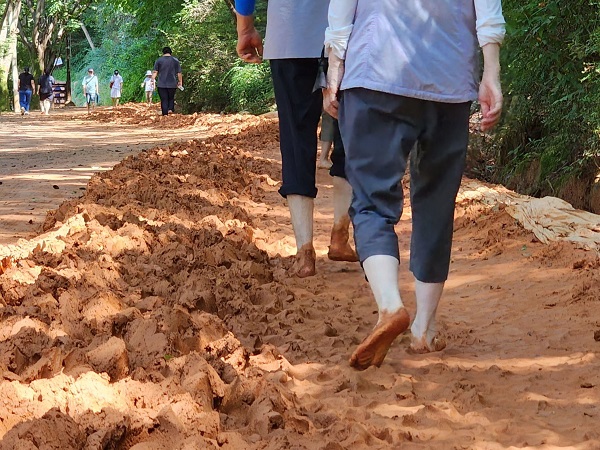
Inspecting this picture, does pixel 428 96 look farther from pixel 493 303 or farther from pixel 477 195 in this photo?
pixel 477 195

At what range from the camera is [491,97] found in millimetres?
3309

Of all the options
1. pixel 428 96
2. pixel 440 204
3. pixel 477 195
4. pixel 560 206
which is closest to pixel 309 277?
pixel 440 204

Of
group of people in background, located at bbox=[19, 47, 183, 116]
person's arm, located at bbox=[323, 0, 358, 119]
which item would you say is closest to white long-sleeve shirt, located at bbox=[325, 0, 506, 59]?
person's arm, located at bbox=[323, 0, 358, 119]

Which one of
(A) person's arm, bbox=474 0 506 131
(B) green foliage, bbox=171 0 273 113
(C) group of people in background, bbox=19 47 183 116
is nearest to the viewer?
(A) person's arm, bbox=474 0 506 131

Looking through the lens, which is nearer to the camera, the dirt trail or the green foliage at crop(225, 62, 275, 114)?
the dirt trail

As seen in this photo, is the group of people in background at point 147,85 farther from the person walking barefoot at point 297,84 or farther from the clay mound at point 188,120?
the person walking barefoot at point 297,84

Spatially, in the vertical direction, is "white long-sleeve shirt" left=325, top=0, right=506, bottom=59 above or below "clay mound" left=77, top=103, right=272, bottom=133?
above

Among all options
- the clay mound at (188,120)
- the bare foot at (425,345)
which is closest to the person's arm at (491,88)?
the bare foot at (425,345)

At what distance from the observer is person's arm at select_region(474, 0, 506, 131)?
3.23 meters

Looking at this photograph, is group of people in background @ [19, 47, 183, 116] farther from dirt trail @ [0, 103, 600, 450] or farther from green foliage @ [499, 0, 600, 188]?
dirt trail @ [0, 103, 600, 450]

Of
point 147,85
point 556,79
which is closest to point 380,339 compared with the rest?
point 556,79

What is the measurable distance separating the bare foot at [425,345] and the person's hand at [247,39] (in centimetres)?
189

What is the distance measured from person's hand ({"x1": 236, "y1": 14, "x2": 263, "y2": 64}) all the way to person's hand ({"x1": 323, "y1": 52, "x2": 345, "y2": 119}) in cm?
145

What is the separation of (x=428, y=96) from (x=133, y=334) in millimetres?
1369
